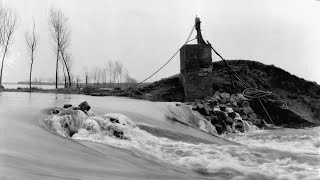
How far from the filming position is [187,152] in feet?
17.6

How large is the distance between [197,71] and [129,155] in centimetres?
687

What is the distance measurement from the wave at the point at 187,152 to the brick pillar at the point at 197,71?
15.8 ft

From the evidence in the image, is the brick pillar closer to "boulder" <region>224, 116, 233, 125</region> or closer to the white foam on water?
"boulder" <region>224, 116, 233, 125</region>

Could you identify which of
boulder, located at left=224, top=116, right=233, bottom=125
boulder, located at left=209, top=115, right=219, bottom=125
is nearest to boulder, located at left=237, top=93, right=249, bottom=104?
boulder, located at left=224, top=116, right=233, bottom=125

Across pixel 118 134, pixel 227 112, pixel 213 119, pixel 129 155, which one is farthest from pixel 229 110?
pixel 129 155

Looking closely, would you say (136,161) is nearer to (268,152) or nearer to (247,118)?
(268,152)

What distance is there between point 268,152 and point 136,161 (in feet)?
8.66

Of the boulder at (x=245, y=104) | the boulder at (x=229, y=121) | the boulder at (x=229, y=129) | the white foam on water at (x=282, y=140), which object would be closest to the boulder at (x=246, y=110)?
the boulder at (x=245, y=104)

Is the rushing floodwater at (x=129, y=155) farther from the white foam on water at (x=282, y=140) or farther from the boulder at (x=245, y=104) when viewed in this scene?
the boulder at (x=245, y=104)

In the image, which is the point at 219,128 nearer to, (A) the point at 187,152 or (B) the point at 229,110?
(B) the point at 229,110

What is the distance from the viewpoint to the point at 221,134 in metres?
8.80

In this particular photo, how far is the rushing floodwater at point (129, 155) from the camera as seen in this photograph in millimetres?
3607

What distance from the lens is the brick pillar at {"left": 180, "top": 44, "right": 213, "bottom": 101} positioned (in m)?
11.2

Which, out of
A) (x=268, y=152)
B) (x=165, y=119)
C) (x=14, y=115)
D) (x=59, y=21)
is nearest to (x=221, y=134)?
(x=165, y=119)
